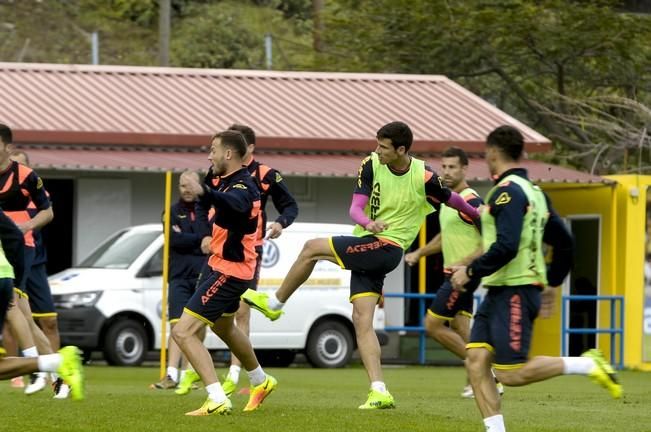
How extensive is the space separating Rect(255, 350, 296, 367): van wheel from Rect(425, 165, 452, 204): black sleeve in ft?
37.3

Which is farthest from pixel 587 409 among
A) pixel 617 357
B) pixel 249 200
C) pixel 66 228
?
pixel 66 228

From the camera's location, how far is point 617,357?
78.7ft

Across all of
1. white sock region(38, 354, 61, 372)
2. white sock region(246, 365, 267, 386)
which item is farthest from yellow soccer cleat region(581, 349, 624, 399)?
white sock region(38, 354, 61, 372)

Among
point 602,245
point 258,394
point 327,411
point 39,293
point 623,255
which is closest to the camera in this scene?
point 327,411

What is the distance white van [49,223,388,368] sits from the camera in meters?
21.2

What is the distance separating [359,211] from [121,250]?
1076cm

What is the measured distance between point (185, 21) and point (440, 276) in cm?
2665

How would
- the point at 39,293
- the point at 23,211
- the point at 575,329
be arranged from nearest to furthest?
the point at 23,211 → the point at 39,293 → the point at 575,329

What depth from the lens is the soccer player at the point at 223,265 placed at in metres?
10.8

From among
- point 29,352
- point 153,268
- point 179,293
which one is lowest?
point 29,352

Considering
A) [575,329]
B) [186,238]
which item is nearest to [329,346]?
[575,329]

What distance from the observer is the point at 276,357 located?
915 inches

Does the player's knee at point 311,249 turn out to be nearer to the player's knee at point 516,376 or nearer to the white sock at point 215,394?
the white sock at point 215,394

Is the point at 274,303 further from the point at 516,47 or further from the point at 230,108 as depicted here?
the point at 516,47
